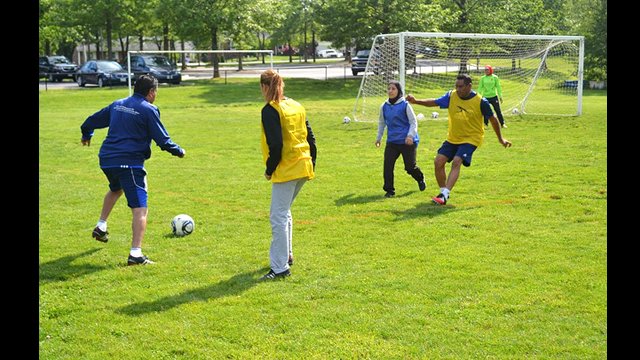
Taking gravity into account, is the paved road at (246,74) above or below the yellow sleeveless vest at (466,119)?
above

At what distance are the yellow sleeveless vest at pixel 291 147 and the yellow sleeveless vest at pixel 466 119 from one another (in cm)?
400

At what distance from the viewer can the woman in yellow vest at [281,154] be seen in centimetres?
662

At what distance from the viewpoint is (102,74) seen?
38156mm

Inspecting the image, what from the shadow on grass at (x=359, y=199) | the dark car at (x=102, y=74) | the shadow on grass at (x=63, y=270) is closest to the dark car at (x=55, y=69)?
the dark car at (x=102, y=74)

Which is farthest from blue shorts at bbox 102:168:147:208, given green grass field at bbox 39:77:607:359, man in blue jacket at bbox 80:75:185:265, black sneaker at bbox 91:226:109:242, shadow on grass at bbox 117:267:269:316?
shadow on grass at bbox 117:267:269:316

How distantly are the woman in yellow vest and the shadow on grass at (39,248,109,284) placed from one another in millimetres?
1909

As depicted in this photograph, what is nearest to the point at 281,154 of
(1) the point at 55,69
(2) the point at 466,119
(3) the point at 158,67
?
(2) the point at 466,119

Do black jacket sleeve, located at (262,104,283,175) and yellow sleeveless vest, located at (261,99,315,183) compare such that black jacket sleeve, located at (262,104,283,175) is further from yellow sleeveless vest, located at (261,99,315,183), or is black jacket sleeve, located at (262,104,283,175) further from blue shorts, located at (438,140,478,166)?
blue shorts, located at (438,140,478,166)

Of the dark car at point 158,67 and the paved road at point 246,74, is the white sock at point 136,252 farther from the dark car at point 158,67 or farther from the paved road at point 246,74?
the paved road at point 246,74

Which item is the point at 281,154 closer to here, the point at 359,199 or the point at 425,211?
the point at 425,211

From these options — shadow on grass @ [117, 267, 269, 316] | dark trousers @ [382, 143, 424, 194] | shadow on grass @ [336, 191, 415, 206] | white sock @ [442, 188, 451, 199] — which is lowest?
shadow on grass @ [117, 267, 269, 316]

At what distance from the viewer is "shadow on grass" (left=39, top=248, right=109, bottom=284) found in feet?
23.4

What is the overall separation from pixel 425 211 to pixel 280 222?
138 inches
